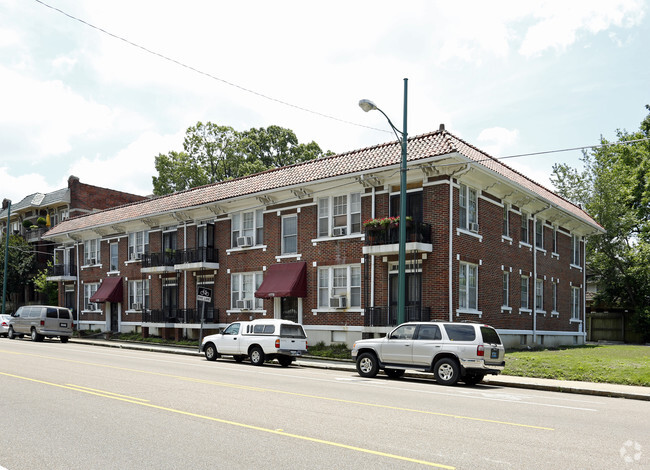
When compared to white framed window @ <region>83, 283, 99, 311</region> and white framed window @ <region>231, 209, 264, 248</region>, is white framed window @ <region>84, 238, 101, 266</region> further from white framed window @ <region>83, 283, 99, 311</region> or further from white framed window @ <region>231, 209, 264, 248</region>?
white framed window @ <region>231, 209, 264, 248</region>

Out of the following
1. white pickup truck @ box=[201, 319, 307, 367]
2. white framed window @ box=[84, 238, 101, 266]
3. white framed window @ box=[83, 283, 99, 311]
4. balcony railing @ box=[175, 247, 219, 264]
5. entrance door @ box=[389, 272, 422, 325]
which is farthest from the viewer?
white framed window @ box=[84, 238, 101, 266]

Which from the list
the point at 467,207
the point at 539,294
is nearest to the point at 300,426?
the point at 467,207

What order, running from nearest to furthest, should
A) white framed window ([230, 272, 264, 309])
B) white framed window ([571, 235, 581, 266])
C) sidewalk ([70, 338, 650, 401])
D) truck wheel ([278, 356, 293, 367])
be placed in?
sidewalk ([70, 338, 650, 401]) < truck wheel ([278, 356, 293, 367]) < white framed window ([230, 272, 264, 309]) < white framed window ([571, 235, 581, 266])

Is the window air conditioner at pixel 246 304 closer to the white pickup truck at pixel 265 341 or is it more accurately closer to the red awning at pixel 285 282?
the red awning at pixel 285 282

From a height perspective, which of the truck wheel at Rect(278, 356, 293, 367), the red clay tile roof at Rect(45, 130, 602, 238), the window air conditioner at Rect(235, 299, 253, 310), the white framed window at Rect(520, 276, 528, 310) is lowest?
the truck wheel at Rect(278, 356, 293, 367)

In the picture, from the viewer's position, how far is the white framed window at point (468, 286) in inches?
971

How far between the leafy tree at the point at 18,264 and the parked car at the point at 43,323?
66.8 feet

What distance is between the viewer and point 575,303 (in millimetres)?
37688

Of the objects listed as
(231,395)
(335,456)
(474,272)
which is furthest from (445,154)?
(335,456)

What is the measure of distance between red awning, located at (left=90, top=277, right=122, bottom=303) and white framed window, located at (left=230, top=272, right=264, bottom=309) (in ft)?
36.3

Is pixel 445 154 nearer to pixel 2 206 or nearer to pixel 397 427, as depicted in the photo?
pixel 397 427

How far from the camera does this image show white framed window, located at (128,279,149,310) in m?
37.9

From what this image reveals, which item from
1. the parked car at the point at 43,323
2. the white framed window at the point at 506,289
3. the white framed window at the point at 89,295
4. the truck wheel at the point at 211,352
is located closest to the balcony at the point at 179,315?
the parked car at the point at 43,323

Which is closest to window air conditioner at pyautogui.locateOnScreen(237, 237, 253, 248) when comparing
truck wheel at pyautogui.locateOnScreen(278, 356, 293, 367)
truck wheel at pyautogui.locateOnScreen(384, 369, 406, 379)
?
truck wheel at pyautogui.locateOnScreen(278, 356, 293, 367)
